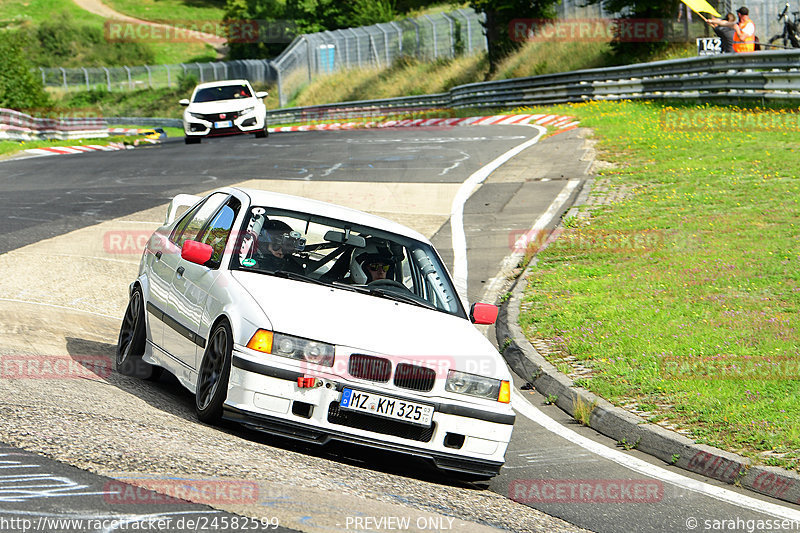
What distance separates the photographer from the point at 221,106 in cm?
2997

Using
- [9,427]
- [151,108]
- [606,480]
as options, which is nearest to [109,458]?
[9,427]

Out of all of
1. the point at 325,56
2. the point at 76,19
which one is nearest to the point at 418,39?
the point at 325,56

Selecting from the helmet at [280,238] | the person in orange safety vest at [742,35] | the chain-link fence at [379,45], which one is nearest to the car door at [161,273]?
the helmet at [280,238]

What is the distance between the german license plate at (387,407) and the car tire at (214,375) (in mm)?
772

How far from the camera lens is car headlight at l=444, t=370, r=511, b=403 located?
6371 millimetres

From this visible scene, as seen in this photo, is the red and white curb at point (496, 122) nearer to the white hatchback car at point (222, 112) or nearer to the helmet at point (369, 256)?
the white hatchback car at point (222, 112)

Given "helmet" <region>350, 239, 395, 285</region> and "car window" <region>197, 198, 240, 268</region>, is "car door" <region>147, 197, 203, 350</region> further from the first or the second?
"helmet" <region>350, 239, 395, 285</region>

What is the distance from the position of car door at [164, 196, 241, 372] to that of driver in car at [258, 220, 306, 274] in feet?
0.92

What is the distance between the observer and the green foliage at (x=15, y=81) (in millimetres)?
56938

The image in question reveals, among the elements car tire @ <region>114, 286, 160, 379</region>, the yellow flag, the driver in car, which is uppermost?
the yellow flag

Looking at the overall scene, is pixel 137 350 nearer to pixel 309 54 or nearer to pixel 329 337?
pixel 329 337

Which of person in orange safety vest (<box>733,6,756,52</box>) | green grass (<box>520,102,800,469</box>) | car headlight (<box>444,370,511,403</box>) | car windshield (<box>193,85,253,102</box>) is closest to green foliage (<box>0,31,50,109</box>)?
car windshield (<box>193,85,253,102</box>)

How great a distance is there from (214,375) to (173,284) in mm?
1429

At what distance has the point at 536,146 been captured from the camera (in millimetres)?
23281
